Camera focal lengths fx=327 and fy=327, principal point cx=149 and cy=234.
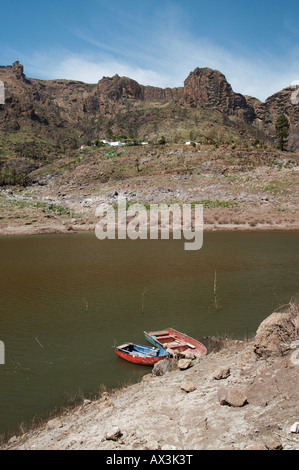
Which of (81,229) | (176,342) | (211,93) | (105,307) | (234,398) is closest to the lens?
(234,398)

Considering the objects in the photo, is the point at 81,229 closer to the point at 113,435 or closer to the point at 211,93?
the point at 113,435

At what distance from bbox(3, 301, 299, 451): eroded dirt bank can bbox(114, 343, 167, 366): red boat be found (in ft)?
4.44

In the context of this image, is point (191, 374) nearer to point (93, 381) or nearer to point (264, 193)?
point (93, 381)

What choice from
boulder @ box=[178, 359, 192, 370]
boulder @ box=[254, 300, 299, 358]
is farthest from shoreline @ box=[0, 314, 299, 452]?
boulder @ box=[178, 359, 192, 370]

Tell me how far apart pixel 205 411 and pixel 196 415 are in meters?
0.18

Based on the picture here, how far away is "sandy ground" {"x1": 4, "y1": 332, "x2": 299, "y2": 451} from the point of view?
481 cm

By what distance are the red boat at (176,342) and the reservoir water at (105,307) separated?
0.75 m

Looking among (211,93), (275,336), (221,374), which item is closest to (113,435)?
(221,374)

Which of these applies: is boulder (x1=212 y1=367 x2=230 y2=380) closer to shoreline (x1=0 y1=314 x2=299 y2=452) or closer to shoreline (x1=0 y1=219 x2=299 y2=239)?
shoreline (x1=0 y1=314 x2=299 y2=452)

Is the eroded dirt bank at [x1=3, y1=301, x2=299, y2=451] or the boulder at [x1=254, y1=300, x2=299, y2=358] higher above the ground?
the boulder at [x1=254, y1=300, x2=299, y2=358]

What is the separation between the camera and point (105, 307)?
1487 centimetres

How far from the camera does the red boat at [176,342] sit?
976 centimetres

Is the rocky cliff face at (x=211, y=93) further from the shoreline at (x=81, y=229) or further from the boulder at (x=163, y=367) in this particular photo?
the boulder at (x=163, y=367)

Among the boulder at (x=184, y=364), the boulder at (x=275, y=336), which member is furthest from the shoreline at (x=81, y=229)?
the boulder at (x=275, y=336)
